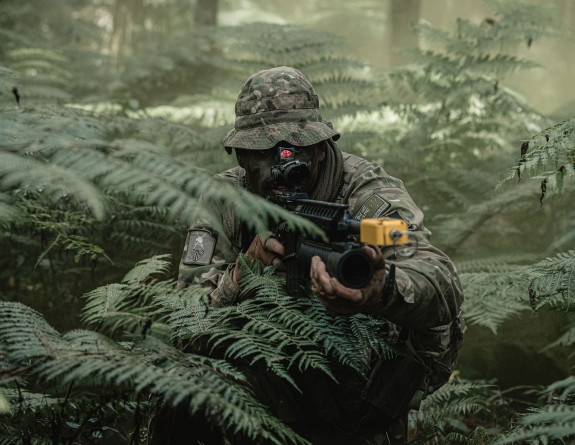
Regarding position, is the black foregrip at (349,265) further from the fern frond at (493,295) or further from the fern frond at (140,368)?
the fern frond at (493,295)

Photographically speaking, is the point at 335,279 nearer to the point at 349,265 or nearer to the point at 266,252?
the point at 349,265

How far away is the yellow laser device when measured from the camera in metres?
1.82

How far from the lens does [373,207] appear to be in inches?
108

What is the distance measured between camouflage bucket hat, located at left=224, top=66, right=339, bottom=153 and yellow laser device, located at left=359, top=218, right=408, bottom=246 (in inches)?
44.8

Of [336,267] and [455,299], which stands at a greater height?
[336,267]

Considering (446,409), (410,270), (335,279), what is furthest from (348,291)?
(446,409)

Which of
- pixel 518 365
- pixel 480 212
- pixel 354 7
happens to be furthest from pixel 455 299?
pixel 354 7

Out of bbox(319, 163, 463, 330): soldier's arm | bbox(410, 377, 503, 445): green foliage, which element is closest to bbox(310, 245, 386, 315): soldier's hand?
bbox(319, 163, 463, 330): soldier's arm

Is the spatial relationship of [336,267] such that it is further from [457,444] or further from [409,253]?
[457,444]

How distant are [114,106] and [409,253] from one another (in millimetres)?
4862

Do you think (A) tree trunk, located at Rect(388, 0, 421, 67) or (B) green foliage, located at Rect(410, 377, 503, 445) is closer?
(B) green foliage, located at Rect(410, 377, 503, 445)

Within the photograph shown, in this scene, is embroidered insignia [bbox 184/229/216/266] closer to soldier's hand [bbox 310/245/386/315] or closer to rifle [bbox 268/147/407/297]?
rifle [bbox 268/147/407/297]

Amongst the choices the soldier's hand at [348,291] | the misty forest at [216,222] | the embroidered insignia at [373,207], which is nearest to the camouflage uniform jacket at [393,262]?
the embroidered insignia at [373,207]

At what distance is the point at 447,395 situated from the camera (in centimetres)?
337
